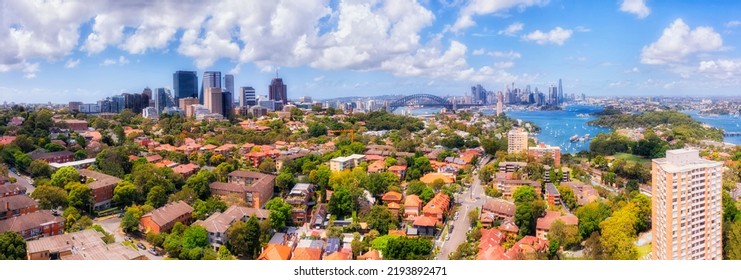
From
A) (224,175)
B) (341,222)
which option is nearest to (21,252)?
(341,222)

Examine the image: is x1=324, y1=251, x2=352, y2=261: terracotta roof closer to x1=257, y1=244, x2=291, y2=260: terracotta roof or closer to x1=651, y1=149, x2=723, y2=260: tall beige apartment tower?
x1=257, y1=244, x2=291, y2=260: terracotta roof

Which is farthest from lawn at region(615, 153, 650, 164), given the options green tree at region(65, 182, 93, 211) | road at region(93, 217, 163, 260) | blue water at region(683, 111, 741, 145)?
green tree at region(65, 182, 93, 211)

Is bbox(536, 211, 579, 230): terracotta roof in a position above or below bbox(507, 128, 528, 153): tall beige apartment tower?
below

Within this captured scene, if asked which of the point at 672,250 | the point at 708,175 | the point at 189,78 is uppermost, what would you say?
the point at 189,78

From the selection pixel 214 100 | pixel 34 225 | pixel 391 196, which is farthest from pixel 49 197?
pixel 214 100

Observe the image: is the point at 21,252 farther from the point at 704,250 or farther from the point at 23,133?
the point at 23,133

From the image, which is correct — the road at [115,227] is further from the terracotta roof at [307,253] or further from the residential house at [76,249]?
the terracotta roof at [307,253]

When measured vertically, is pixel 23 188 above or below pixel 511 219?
above

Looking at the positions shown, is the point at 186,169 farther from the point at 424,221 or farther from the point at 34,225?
the point at 424,221
